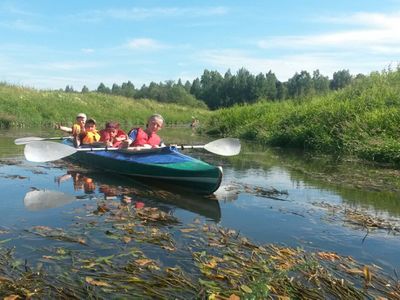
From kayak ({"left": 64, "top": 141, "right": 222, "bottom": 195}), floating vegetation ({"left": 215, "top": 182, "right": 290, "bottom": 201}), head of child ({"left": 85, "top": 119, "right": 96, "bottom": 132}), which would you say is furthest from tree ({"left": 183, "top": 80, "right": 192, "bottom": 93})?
floating vegetation ({"left": 215, "top": 182, "right": 290, "bottom": 201})

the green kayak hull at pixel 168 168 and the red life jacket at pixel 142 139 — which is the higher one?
the red life jacket at pixel 142 139

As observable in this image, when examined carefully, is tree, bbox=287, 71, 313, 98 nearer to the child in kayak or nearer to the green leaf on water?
the child in kayak

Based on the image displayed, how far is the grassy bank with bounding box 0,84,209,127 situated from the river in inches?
659

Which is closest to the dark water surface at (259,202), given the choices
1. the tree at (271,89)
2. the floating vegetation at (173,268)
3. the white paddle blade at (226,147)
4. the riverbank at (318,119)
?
the floating vegetation at (173,268)

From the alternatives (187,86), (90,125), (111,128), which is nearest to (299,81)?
(187,86)

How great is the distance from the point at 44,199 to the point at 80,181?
1.84 meters

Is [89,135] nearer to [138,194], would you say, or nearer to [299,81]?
[138,194]

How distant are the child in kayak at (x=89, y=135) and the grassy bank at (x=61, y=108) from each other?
15.3 meters

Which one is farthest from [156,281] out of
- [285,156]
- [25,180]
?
Answer: [285,156]

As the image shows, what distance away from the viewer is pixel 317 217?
6711 mm

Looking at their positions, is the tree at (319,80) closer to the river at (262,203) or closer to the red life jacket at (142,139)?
the river at (262,203)

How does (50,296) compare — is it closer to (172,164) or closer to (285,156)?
(172,164)

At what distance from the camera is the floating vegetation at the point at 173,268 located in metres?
3.76

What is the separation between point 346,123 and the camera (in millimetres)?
14945
